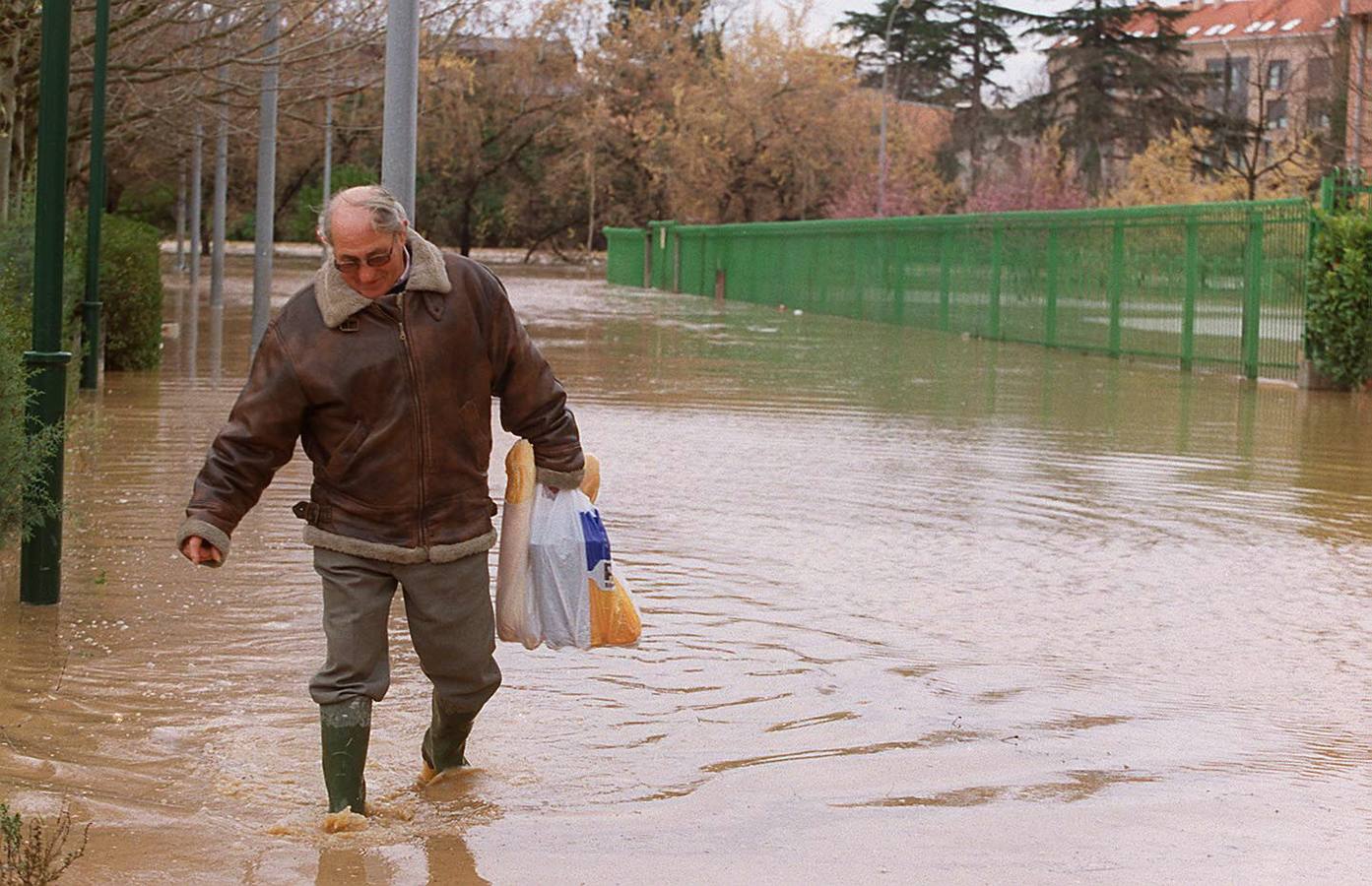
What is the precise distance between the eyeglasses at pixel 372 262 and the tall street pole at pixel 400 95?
14.7 ft

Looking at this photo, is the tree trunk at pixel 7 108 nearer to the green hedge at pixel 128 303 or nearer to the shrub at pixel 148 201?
the green hedge at pixel 128 303

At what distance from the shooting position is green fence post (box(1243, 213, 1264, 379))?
2177cm

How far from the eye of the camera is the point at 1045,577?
9336mm

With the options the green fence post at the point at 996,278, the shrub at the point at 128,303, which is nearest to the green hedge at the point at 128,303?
the shrub at the point at 128,303

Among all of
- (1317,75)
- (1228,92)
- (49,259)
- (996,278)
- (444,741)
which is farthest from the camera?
(1228,92)

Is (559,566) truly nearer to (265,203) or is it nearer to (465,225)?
(265,203)

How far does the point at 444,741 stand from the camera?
18.9 ft

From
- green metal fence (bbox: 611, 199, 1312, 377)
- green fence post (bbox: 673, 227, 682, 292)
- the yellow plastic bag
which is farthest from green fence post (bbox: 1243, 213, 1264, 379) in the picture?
green fence post (bbox: 673, 227, 682, 292)

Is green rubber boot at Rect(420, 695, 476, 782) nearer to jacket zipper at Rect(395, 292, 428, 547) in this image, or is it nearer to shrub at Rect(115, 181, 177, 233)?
jacket zipper at Rect(395, 292, 428, 547)

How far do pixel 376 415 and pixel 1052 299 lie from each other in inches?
923

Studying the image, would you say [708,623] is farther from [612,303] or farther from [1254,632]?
[612,303]

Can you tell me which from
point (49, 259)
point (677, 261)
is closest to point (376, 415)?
point (49, 259)

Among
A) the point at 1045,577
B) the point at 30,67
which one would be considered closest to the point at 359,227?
the point at 1045,577

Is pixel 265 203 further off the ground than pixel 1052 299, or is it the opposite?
pixel 265 203
